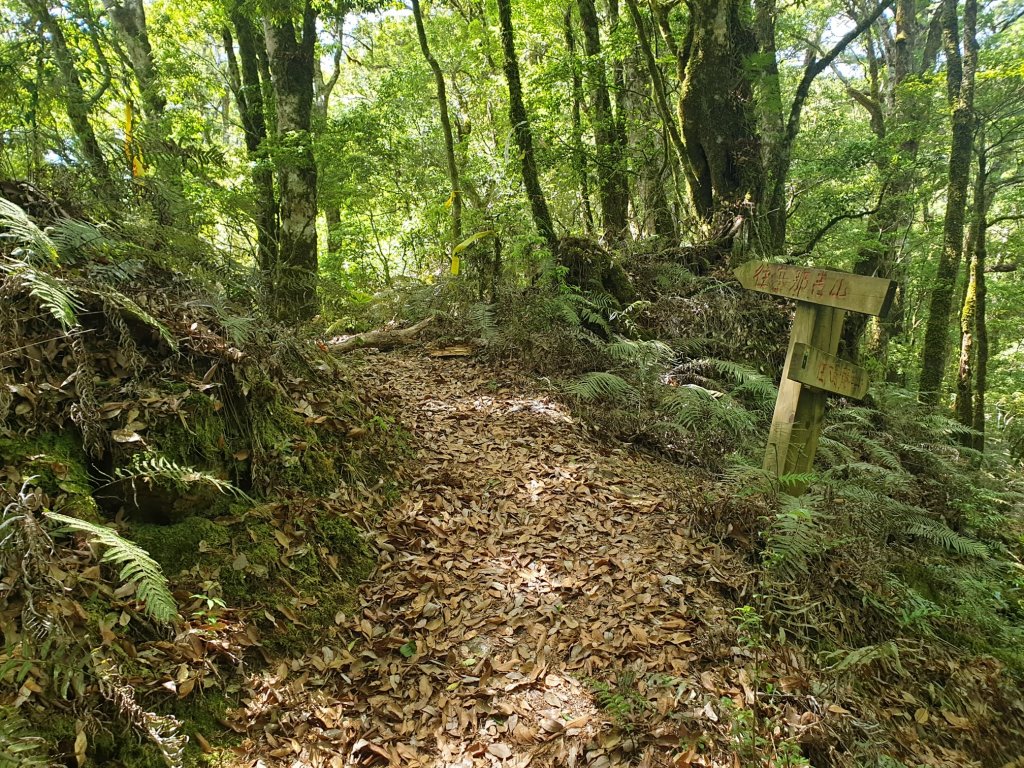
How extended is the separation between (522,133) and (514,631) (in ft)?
24.5

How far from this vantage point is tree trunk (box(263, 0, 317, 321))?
7.82 m

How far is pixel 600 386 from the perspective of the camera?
6.38 m

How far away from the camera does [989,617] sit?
415cm

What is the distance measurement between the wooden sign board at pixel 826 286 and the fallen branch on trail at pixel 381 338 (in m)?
4.54

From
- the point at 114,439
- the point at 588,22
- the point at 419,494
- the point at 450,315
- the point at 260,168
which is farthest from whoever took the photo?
the point at 588,22

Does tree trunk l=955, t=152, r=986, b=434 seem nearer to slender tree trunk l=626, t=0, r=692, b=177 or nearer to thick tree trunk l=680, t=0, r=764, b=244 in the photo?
thick tree trunk l=680, t=0, r=764, b=244

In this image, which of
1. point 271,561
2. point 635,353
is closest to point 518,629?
point 271,561

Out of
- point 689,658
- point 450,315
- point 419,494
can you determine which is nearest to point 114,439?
point 419,494

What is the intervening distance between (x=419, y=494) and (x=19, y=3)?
867 cm

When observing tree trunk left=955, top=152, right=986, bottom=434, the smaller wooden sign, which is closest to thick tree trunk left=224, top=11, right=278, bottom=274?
the smaller wooden sign

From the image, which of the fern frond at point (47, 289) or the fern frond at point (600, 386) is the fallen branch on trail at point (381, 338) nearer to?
the fern frond at point (600, 386)

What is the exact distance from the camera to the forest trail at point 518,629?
2688 mm

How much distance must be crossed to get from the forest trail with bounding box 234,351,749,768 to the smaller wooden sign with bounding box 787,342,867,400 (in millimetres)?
1352

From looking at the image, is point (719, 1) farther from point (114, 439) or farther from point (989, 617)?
point (114, 439)
